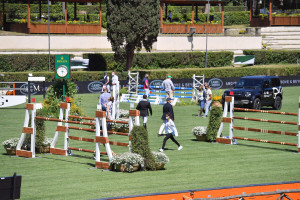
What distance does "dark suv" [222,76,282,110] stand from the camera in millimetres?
31234

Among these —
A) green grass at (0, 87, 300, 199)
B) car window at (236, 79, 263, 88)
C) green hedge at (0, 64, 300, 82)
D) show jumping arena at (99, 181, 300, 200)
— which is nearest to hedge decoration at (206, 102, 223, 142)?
green grass at (0, 87, 300, 199)

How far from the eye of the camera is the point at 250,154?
61.7 feet

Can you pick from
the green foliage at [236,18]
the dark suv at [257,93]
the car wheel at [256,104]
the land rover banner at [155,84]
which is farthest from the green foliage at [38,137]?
the green foliage at [236,18]

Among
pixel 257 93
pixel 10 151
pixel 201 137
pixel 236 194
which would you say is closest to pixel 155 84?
pixel 257 93

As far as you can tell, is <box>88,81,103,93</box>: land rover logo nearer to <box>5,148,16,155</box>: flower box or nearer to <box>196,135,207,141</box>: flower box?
<box>196,135,207,141</box>: flower box

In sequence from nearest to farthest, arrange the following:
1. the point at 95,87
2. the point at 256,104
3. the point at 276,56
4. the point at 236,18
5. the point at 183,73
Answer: the point at 256,104
the point at 95,87
the point at 183,73
the point at 276,56
the point at 236,18

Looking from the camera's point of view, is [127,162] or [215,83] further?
[215,83]

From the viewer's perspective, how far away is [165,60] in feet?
180

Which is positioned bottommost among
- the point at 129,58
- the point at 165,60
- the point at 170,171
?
the point at 170,171

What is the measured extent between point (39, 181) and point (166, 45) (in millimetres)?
44691

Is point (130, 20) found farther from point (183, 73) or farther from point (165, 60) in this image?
point (165, 60)

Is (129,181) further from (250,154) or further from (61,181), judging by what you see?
(250,154)

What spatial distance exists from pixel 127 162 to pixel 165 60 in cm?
3953

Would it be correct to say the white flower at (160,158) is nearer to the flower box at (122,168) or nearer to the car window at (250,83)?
the flower box at (122,168)
